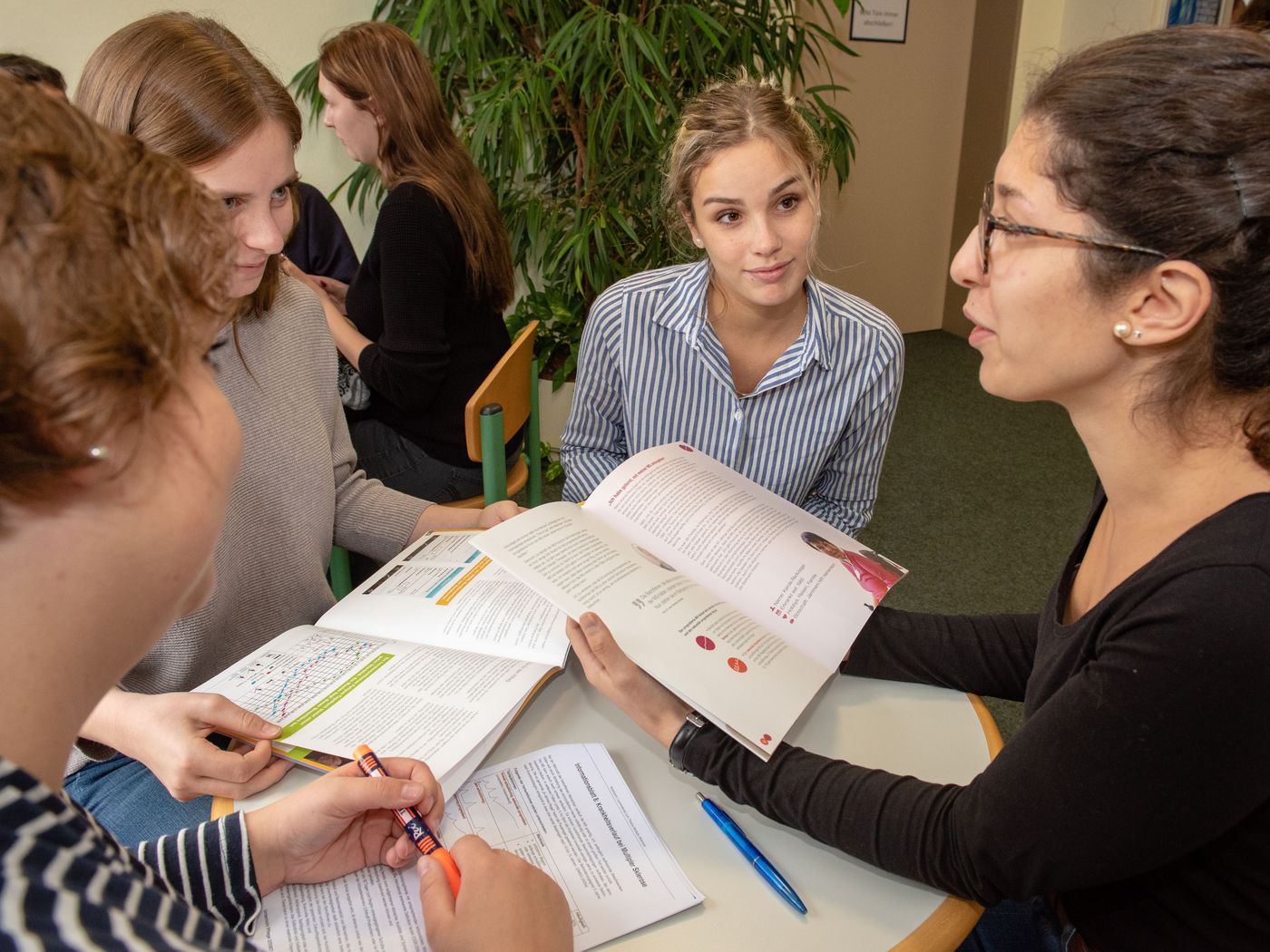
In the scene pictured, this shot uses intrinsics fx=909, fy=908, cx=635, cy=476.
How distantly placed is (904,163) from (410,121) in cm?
316

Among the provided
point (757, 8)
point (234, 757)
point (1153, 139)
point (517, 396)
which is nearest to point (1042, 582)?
point (517, 396)

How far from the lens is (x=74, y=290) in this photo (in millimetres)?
396

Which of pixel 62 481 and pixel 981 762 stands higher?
pixel 62 481

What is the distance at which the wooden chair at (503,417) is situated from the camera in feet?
5.73

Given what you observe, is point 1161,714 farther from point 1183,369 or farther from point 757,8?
point 757,8

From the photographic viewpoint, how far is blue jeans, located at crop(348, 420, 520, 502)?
2072mm

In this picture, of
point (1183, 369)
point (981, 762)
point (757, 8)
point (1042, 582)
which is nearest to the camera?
point (1183, 369)

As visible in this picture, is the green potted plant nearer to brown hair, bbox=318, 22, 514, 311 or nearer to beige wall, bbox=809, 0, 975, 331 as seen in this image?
brown hair, bbox=318, 22, 514, 311

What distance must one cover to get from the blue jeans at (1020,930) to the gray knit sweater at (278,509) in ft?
3.01

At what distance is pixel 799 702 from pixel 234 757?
1.71 feet

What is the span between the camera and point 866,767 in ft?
2.80

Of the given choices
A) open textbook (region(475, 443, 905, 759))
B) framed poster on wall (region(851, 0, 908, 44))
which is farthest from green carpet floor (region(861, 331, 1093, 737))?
framed poster on wall (region(851, 0, 908, 44))

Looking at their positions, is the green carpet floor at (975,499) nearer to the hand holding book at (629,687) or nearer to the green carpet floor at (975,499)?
the green carpet floor at (975,499)

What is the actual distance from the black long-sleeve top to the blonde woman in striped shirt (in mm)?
761
